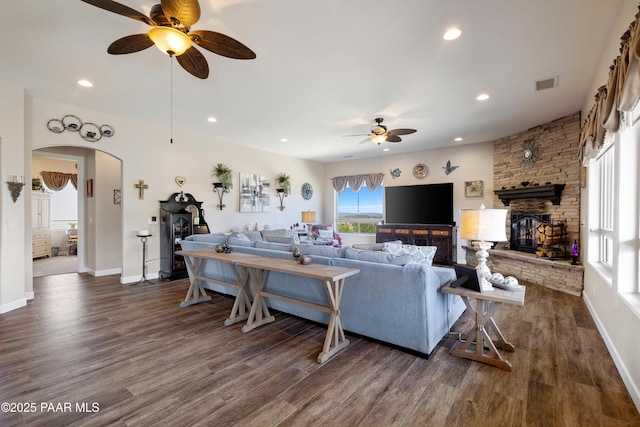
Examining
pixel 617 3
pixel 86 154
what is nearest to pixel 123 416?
pixel 617 3

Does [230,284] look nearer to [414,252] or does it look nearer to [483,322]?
[414,252]

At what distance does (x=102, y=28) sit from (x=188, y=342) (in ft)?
9.84

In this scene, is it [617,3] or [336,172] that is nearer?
[617,3]

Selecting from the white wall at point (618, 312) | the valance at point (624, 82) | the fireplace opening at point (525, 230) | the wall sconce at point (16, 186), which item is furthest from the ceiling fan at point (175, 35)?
the fireplace opening at point (525, 230)

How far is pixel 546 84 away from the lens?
11.8 ft

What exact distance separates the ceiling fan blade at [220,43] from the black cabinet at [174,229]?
154 inches

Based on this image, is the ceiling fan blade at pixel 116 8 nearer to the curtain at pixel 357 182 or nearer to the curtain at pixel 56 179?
the curtain at pixel 357 182

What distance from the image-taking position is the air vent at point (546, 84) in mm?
3490

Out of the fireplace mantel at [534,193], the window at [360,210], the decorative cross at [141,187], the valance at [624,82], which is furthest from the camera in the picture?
the window at [360,210]

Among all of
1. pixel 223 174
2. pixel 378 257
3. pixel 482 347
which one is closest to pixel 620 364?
pixel 482 347

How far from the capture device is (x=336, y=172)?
9.23m

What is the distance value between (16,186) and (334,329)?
445cm

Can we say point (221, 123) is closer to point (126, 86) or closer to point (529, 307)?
point (126, 86)

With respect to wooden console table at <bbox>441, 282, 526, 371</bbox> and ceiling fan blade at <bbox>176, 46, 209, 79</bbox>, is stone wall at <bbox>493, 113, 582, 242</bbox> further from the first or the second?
ceiling fan blade at <bbox>176, 46, 209, 79</bbox>
